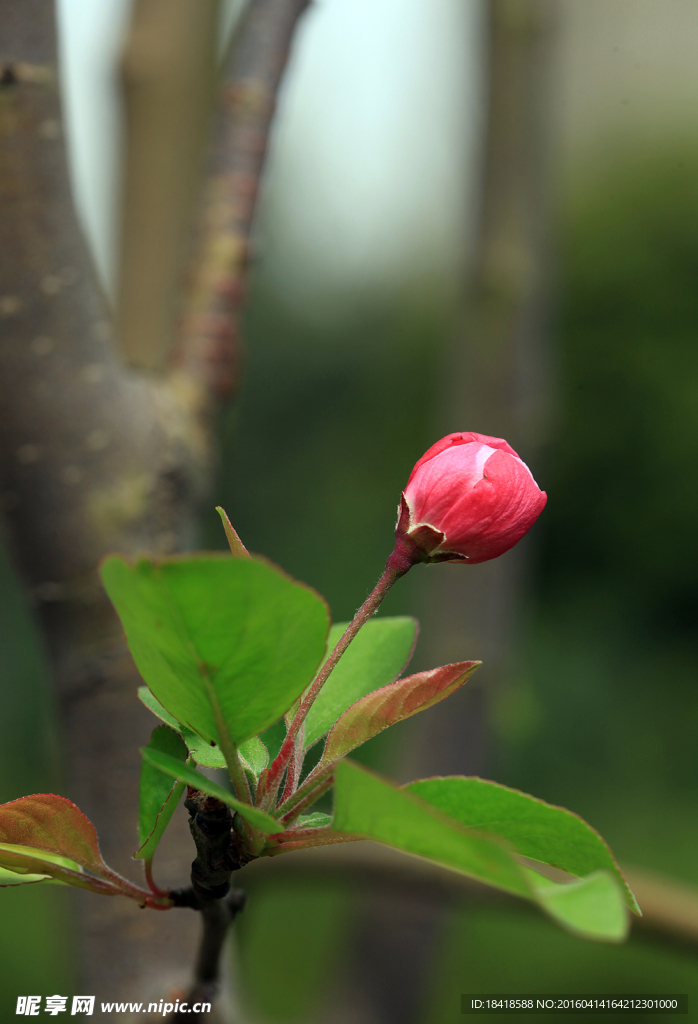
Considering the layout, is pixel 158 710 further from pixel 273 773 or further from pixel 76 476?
pixel 76 476

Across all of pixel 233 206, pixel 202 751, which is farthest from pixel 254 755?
pixel 233 206

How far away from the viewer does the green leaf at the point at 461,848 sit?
0.63 ft

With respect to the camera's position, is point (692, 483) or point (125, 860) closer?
point (125, 860)

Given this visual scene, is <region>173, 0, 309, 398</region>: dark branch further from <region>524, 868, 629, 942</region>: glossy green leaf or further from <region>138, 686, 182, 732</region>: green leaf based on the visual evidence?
<region>524, 868, 629, 942</region>: glossy green leaf

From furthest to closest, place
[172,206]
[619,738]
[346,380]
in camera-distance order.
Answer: [346,380], [619,738], [172,206]

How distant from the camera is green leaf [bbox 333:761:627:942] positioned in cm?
19

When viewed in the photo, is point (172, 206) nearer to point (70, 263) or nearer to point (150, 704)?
point (70, 263)

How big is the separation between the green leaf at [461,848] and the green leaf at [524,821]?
4 cm

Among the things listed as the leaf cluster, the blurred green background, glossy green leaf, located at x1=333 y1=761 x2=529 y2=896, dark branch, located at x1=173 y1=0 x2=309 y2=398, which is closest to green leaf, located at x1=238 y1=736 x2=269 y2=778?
the leaf cluster

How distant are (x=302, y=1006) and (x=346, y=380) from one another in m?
3.85

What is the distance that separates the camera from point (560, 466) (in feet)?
14.0

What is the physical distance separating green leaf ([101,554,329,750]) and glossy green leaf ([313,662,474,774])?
0.04 metres

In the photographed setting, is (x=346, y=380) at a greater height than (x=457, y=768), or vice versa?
(x=457, y=768)

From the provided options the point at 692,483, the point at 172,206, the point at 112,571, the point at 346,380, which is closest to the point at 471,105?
the point at 172,206
